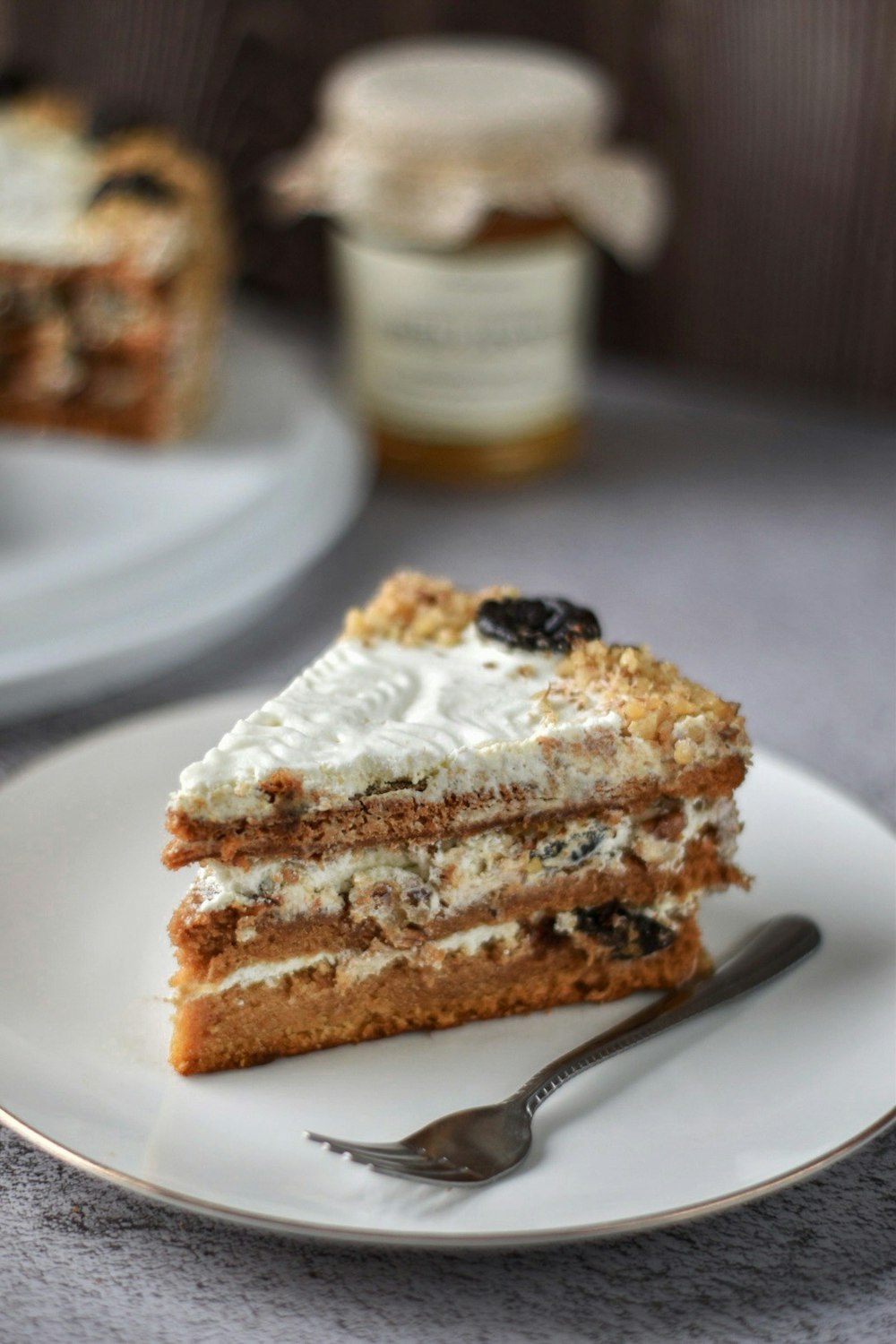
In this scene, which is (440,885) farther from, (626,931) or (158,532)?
(158,532)

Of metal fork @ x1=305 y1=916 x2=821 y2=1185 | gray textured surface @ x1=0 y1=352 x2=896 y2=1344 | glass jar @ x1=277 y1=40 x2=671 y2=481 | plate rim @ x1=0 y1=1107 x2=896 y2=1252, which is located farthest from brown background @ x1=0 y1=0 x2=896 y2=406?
plate rim @ x1=0 y1=1107 x2=896 y2=1252

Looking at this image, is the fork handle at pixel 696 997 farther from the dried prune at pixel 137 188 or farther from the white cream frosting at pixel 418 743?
the dried prune at pixel 137 188

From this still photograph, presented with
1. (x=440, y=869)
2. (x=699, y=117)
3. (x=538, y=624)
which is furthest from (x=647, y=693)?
(x=699, y=117)

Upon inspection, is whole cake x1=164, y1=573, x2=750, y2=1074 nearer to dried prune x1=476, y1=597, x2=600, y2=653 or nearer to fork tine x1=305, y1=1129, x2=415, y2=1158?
dried prune x1=476, y1=597, x2=600, y2=653

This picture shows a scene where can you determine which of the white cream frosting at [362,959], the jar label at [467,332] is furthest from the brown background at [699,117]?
the white cream frosting at [362,959]

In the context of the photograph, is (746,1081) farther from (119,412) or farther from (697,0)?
(697,0)

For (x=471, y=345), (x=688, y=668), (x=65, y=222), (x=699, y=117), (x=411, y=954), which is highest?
(x=699, y=117)
